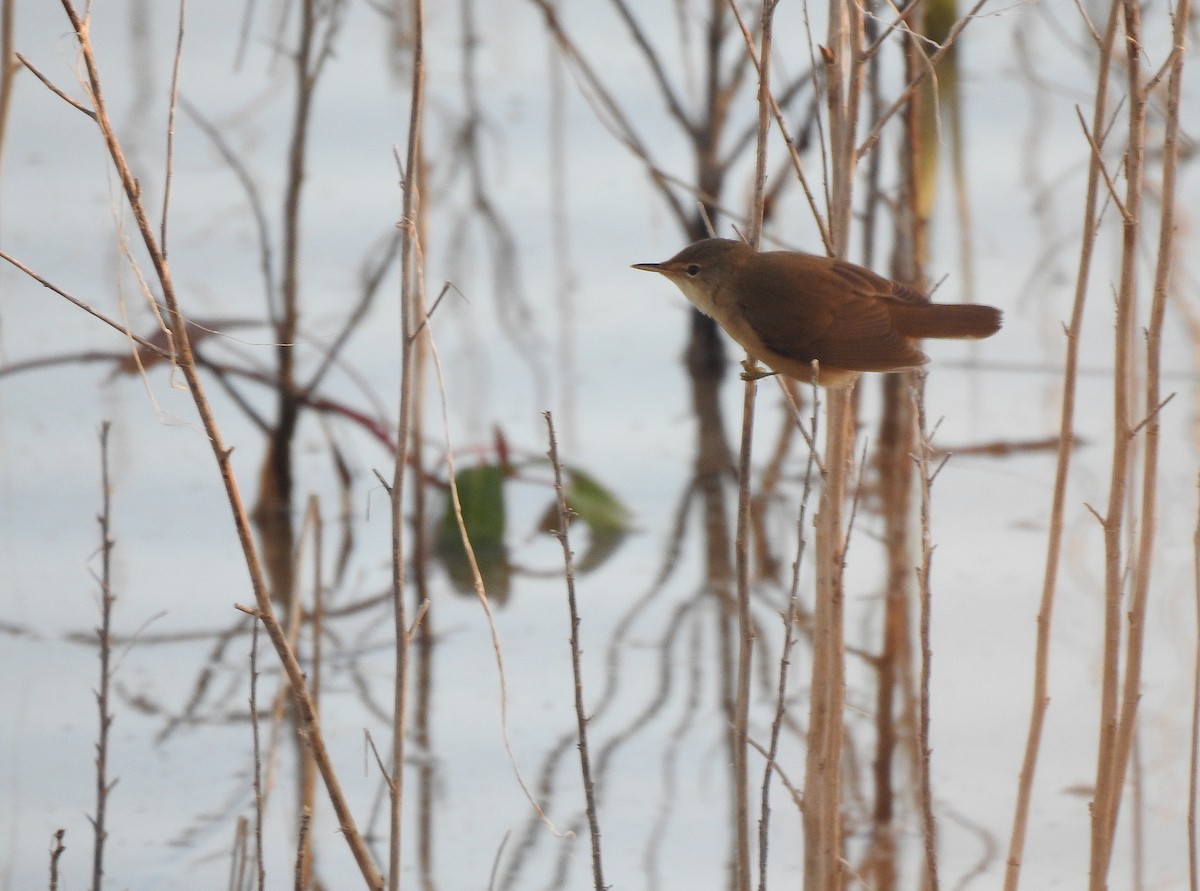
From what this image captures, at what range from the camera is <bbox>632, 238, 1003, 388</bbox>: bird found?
2258 millimetres

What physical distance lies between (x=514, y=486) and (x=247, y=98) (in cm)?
177

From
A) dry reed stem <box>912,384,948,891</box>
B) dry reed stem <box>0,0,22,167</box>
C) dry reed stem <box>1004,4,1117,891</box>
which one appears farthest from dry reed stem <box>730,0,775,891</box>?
dry reed stem <box>0,0,22,167</box>

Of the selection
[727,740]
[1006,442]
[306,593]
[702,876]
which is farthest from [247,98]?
[702,876]

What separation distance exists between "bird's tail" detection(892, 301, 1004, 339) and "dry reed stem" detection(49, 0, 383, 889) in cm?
98

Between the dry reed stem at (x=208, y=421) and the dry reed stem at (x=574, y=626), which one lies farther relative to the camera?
the dry reed stem at (x=574, y=626)

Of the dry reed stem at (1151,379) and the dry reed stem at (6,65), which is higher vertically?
the dry reed stem at (6,65)

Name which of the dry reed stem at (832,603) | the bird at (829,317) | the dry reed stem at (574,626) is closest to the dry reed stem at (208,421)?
the dry reed stem at (574,626)

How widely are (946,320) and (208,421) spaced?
1.03 m

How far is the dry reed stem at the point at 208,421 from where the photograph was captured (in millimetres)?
1701

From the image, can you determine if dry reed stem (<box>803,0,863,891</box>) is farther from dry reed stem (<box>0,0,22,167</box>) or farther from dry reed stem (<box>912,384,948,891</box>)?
dry reed stem (<box>0,0,22,167</box>)

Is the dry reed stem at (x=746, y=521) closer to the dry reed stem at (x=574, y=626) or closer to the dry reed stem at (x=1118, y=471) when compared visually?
the dry reed stem at (x=574, y=626)

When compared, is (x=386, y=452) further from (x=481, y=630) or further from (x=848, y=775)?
(x=848, y=775)

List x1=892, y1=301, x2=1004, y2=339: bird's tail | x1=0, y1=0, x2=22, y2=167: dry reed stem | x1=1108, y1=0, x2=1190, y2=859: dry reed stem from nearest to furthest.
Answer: x1=1108, y1=0, x2=1190, y2=859: dry reed stem, x1=0, y1=0, x2=22, y2=167: dry reed stem, x1=892, y1=301, x2=1004, y2=339: bird's tail

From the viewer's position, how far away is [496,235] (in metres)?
4.95
